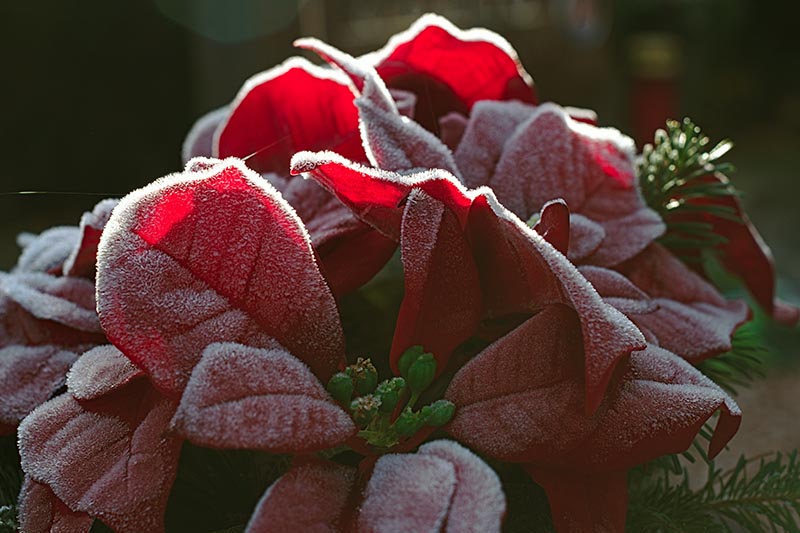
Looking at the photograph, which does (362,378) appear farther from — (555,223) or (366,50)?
(366,50)

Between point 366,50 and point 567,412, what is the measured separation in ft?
9.86

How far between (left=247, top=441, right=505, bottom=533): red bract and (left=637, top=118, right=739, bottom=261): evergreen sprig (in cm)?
19

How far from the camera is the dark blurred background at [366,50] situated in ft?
6.89

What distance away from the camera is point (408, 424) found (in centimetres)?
22

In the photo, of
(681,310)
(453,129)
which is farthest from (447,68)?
Result: (681,310)

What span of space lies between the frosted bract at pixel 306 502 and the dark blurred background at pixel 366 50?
19.0 inches

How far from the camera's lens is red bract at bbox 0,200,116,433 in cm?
26

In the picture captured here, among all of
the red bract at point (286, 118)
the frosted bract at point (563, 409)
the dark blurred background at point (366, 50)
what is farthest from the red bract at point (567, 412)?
the dark blurred background at point (366, 50)

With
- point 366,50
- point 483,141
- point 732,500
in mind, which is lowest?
point 366,50

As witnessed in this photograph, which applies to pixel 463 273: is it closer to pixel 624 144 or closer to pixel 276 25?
pixel 624 144

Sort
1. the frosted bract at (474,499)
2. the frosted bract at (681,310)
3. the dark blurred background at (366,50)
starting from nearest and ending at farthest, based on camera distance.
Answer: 1. the frosted bract at (474,499)
2. the frosted bract at (681,310)
3. the dark blurred background at (366,50)

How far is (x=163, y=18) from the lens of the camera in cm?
→ 264

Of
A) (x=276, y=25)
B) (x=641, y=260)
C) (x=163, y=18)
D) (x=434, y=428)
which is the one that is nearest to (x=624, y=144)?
(x=641, y=260)

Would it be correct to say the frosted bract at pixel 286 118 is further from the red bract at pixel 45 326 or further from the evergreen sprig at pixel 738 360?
the evergreen sprig at pixel 738 360
